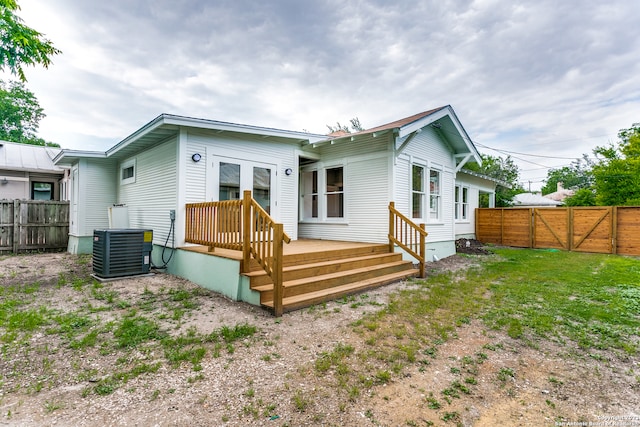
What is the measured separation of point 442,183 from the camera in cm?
933

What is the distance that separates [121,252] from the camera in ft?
19.4

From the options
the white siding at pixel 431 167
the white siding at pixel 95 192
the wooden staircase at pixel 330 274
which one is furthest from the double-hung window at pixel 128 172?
the white siding at pixel 431 167

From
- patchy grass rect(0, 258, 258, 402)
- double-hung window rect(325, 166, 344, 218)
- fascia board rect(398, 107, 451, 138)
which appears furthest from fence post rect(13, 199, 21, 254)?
fascia board rect(398, 107, 451, 138)

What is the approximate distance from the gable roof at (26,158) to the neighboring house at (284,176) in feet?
11.5

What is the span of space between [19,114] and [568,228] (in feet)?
119

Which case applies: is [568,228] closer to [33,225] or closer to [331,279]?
[331,279]

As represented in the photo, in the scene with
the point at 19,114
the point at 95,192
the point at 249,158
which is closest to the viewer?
the point at 249,158

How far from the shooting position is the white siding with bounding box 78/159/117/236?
927 centimetres

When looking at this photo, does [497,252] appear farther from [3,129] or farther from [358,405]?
[3,129]

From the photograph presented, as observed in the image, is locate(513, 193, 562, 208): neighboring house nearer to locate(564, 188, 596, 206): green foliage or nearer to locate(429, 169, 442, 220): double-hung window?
locate(564, 188, 596, 206): green foliage

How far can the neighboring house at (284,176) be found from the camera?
6301mm

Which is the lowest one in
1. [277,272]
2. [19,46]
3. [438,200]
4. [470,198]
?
[277,272]

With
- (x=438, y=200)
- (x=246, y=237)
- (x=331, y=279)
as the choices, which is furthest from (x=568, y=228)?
(x=246, y=237)

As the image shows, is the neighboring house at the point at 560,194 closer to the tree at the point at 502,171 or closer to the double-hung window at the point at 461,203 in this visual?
the tree at the point at 502,171
